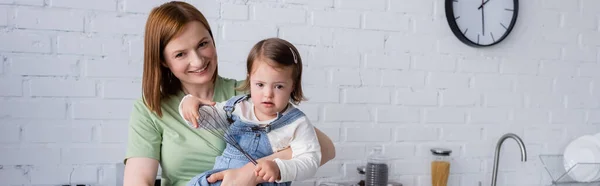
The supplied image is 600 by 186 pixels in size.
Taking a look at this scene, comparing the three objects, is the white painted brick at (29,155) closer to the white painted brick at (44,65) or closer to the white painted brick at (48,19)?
the white painted brick at (44,65)

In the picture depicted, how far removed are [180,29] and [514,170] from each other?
6.34ft

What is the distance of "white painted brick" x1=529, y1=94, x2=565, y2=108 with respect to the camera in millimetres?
2814

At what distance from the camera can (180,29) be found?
1.43 metres

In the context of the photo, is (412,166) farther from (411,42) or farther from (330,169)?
(411,42)

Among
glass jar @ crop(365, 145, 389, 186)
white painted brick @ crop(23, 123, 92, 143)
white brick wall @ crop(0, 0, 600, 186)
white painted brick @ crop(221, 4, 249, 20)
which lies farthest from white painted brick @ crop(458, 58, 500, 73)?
white painted brick @ crop(23, 123, 92, 143)

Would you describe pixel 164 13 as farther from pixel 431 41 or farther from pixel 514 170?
pixel 514 170

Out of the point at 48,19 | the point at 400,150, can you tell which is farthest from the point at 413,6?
the point at 48,19

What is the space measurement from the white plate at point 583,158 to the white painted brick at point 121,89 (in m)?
1.71

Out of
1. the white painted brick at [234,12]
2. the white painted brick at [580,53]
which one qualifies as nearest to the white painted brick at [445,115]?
the white painted brick at [580,53]

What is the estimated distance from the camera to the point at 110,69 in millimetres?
2064

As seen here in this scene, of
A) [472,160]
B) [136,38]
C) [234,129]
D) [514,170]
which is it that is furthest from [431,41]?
[234,129]

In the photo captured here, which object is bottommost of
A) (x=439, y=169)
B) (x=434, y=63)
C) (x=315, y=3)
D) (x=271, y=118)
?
(x=439, y=169)

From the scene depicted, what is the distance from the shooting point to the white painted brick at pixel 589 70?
2.89 metres

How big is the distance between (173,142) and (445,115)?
1.47 meters
